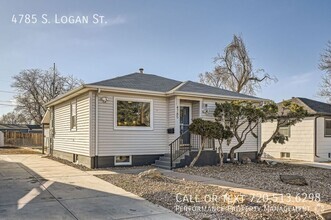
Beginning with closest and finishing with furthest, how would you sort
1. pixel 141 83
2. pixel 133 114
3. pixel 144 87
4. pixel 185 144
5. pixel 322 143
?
pixel 133 114
pixel 144 87
pixel 185 144
pixel 141 83
pixel 322 143

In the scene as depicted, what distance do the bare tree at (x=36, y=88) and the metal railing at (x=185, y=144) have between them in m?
28.0

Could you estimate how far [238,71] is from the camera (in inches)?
1041

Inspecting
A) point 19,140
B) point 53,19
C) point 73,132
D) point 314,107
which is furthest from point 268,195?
point 19,140

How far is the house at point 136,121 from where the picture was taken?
11.1 metres

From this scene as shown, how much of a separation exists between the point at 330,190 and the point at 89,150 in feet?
26.2

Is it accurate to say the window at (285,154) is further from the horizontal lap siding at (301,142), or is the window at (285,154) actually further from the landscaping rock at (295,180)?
the landscaping rock at (295,180)

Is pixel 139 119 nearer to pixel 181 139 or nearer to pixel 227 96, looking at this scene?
pixel 181 139

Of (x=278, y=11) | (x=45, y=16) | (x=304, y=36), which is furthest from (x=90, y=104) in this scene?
(x=304, y=36)

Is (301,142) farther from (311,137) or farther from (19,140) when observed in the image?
(19,140)

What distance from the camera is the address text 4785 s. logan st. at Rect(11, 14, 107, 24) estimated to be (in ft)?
31.2

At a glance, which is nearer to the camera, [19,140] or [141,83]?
[141,83]

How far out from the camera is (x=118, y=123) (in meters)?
11.5

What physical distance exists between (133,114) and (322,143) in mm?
10975

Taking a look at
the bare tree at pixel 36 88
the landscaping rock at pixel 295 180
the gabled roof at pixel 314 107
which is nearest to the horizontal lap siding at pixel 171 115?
the landscaping rock at pixel 295 180
